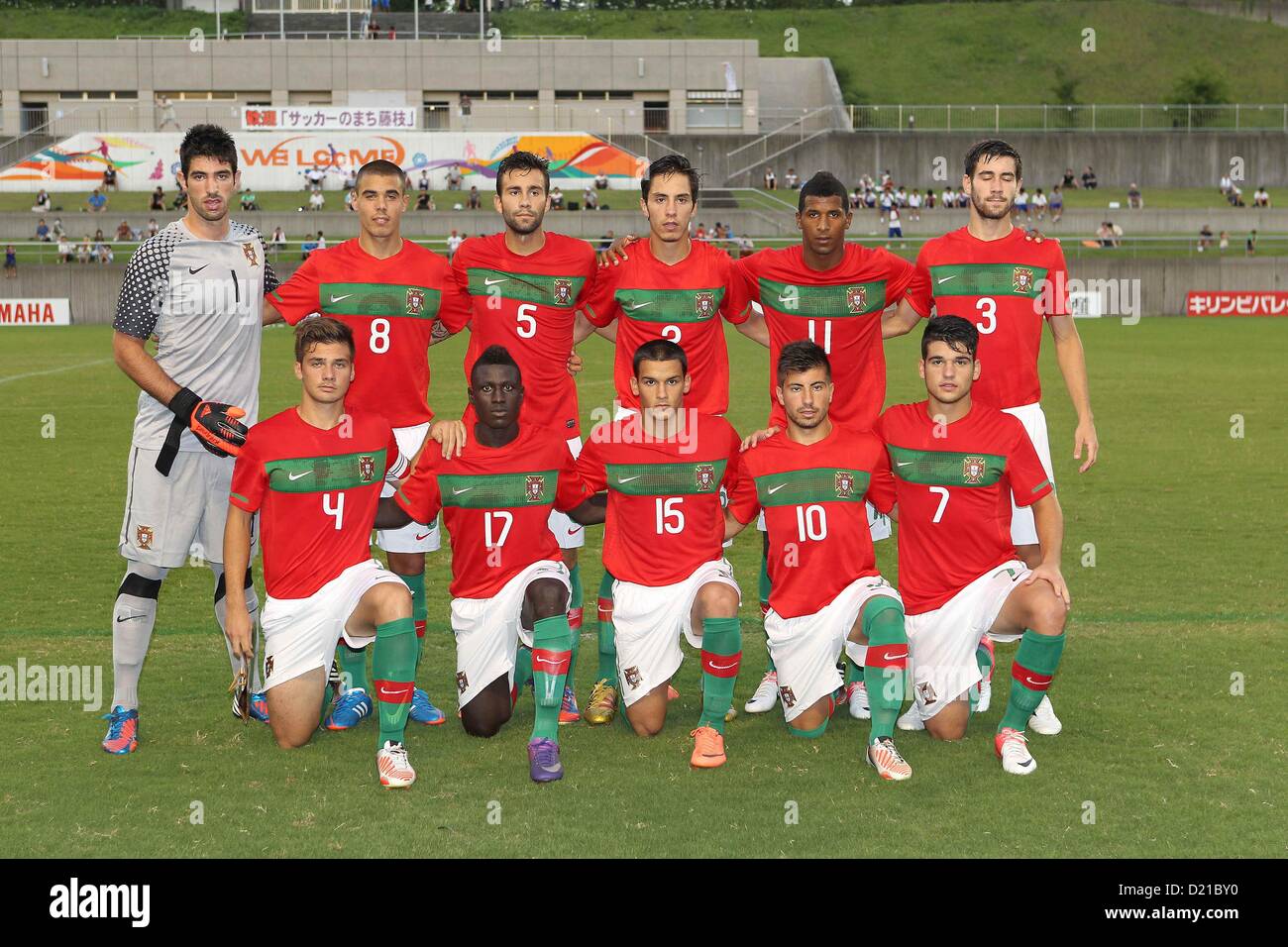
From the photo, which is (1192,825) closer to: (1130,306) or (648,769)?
(648,769)

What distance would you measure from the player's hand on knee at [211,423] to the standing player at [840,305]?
8.19 ft

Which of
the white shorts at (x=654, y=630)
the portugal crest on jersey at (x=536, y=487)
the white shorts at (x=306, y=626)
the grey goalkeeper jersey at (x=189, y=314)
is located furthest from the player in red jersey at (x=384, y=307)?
the white shorts at (x=654, y=630)

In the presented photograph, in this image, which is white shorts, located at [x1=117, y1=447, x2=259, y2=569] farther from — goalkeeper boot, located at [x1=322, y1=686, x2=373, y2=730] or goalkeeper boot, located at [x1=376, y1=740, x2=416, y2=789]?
goalkeeper boot, located at [x1=376, y1=740, x2=416, y2=789]

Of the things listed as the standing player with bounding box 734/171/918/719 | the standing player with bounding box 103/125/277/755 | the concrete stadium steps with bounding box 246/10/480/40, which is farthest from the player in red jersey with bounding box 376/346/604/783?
the concrete stadium steps with bounding box 246/10/480/40

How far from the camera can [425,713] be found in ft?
21.6

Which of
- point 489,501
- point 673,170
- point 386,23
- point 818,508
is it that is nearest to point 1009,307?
point 818,508

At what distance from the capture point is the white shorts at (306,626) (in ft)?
20.1

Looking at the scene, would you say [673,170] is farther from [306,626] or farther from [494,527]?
[306,626]

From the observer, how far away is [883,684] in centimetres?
591

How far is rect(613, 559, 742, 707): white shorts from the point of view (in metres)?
6.38

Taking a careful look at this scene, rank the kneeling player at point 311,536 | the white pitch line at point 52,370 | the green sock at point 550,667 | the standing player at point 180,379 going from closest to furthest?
the green sock at point 550,667 < the kneeling player at point 311,536 < the standing player at point 180,379 < the white pitch line at point 52,370

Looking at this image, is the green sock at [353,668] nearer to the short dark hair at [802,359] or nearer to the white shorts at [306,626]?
the white shorts at [306,626]

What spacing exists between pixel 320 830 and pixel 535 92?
56888 millimetres

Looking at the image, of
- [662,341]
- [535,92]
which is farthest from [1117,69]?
[662,341]
